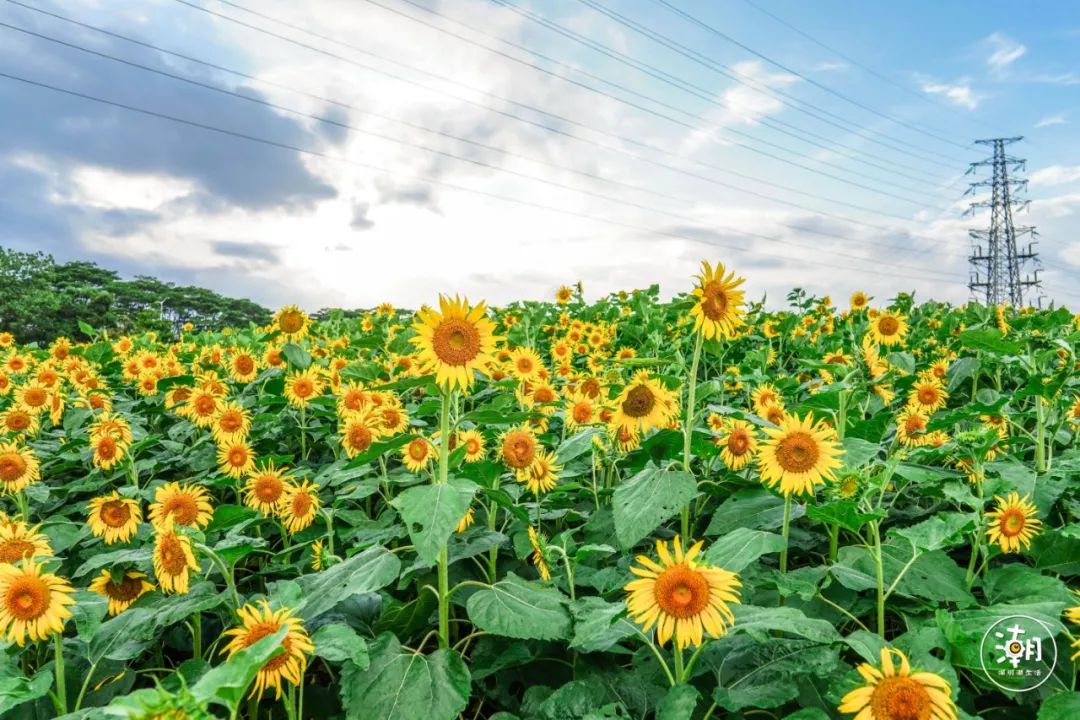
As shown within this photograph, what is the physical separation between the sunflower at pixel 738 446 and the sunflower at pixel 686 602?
4.22 ft

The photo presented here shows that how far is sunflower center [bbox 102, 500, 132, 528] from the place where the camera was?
3289mm

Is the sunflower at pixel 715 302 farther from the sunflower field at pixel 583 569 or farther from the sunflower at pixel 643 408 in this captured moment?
the sunflower at pixel 643 408

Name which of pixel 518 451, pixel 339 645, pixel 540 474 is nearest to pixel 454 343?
pixel 518 451

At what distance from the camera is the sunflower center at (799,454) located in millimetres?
2504

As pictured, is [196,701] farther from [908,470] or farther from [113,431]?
[113,431]

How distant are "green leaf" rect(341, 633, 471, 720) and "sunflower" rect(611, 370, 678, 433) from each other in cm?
148

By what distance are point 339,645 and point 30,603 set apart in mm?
1041

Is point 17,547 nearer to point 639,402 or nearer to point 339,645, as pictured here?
point 339,645

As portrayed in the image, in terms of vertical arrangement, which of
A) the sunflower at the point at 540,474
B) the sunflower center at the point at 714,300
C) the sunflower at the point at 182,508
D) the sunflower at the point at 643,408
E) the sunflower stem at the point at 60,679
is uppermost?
the sunflower center at the point at 714,300

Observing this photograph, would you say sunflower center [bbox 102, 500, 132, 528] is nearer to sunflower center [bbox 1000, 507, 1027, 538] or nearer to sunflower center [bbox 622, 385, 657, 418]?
sunflower center [bbox 622, 385, 657, 418]

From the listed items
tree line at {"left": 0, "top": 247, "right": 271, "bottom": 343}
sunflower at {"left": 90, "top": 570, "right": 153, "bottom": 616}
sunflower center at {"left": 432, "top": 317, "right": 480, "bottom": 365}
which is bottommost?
sunflower at {"left": 90, "top": 570, "right": 153, "bottom": 616}

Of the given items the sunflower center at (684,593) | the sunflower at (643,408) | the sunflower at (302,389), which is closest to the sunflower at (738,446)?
the sunflower at (643,408)

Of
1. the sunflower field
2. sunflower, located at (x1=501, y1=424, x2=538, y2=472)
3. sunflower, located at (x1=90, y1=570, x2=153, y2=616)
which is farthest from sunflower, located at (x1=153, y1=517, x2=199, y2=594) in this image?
sunflower, located at (x1=501, y1=424, x2=538, y2=472)

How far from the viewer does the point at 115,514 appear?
329 cm
